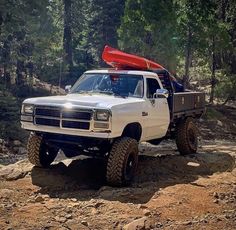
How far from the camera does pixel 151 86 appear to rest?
9.62 m

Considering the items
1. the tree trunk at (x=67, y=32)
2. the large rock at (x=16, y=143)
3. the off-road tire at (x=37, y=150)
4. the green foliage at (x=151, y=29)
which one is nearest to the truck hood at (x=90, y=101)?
the off-road tire at (x=37, y=150)

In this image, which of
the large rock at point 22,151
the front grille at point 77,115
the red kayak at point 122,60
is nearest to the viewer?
the front grille at point 77,115

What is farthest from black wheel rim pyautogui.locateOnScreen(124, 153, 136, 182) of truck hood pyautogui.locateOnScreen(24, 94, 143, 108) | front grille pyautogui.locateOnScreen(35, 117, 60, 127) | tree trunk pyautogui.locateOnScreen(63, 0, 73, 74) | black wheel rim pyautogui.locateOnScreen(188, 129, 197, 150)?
tree trunk pyautogui.locateOnScreen(63, 0, 73, 74)

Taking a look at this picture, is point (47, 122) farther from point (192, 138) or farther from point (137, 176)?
point (192, 138)

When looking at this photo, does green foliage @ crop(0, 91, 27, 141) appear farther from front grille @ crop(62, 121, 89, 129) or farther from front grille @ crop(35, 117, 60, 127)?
front grille @ crop(62, 121, 89, 129)

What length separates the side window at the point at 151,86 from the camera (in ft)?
30.8

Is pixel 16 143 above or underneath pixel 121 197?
underneath

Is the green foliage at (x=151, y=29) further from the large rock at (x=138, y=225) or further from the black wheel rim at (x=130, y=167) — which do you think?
the large rock at (x=138, y=225)

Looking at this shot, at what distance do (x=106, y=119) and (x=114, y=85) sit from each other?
74.5 inches

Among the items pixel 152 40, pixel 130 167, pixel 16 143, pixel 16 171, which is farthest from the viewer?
pixel 152 40

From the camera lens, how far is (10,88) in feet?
89.9

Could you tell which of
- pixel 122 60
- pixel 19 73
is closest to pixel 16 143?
pixel 122 60

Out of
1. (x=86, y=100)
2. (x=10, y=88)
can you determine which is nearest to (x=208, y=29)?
(x=10, y=88)

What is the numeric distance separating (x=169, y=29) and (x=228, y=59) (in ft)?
17.4
